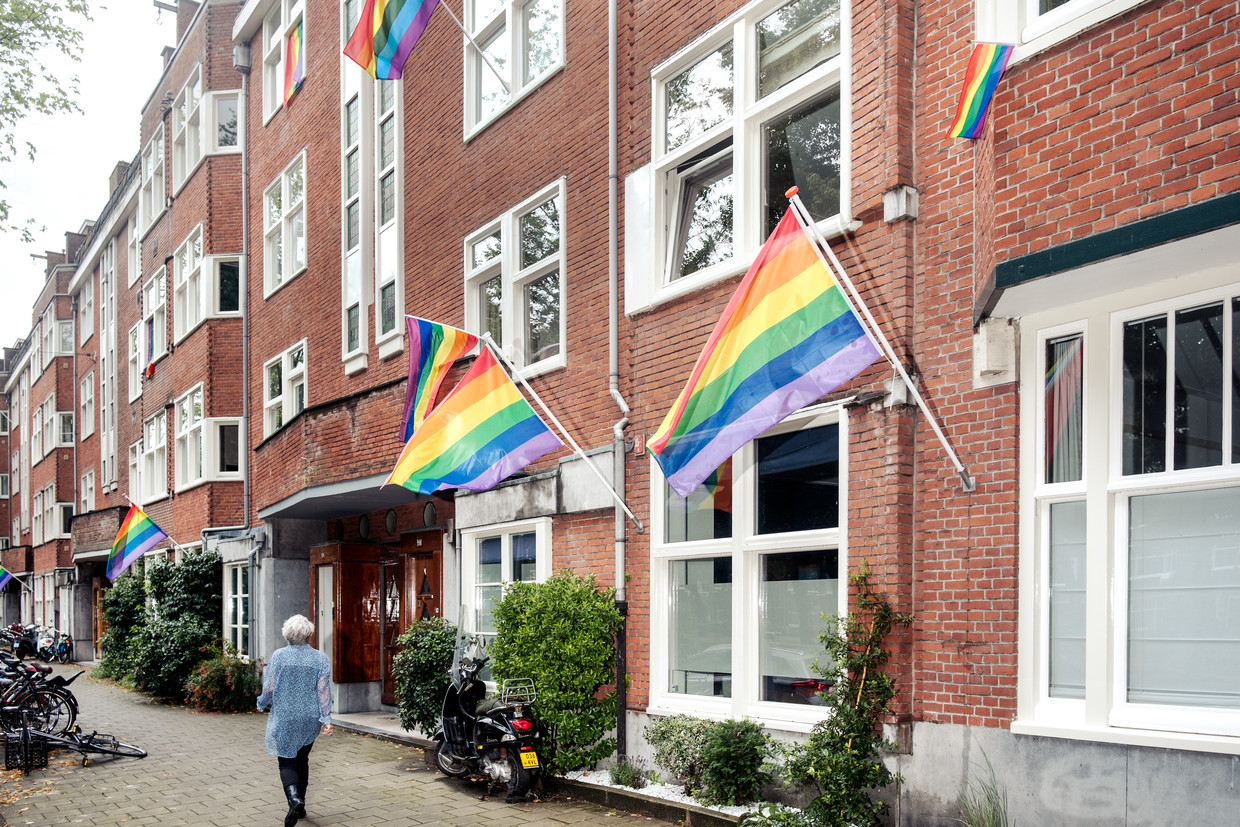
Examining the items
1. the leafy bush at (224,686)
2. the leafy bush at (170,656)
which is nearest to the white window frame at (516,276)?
the leafy bush at (224,686)

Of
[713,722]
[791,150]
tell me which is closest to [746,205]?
[791,150]

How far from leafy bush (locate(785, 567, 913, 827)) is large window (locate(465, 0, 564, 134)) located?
718cm

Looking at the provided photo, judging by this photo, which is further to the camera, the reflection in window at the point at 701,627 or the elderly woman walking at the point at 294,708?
the reflection in window at the point at 701,627

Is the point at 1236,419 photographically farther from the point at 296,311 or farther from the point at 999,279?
the point at 296,311

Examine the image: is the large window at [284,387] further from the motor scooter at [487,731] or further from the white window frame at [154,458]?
the motor scooter at [487,731]

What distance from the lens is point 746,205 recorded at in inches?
345

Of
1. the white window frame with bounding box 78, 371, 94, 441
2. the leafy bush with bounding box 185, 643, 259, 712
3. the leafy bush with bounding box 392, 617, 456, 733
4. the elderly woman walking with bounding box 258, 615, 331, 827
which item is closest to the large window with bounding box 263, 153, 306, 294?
the leafy bush with bounding box 185, 643, 259, 712

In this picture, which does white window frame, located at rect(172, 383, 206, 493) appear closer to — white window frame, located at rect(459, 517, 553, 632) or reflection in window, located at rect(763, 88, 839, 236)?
white window frame, located at rect(459, 517, 553, 632)

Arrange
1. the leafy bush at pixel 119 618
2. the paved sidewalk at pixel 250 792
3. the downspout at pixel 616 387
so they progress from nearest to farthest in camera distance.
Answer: the paved sidewalk at pixel 250 792
the downspout at pixel 616 387
the leafy bush at pixel 119 618

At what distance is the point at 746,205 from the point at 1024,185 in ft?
10.6

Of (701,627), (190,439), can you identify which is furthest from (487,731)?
(190,439)

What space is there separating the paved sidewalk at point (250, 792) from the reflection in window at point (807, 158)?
16.4 feet

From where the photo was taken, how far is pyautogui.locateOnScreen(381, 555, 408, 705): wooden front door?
53.2 feet

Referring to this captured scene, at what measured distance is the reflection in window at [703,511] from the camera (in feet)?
29.3
